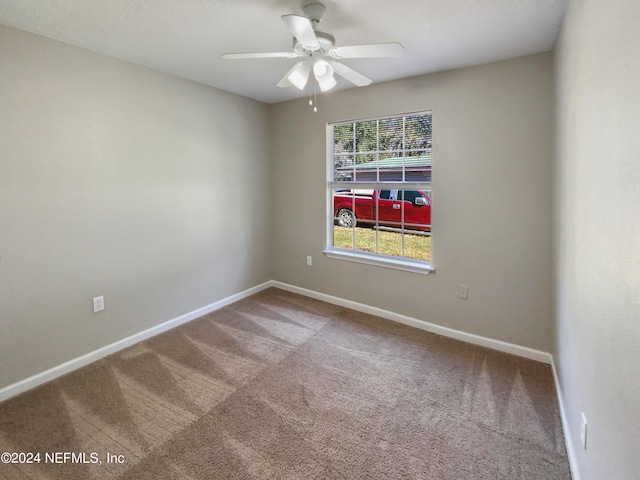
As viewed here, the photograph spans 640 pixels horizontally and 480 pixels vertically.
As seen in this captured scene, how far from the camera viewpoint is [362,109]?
10.8 feet

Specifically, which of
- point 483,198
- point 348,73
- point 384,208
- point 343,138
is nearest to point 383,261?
point 384,208

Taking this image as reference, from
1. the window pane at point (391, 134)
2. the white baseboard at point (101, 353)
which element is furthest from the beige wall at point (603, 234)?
the white baseboard at point (101, 353)

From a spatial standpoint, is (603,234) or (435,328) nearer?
(603,234)

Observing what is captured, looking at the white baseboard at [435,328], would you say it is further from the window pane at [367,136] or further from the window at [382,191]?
the window pane at [367,136]

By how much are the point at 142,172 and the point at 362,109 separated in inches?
85.6

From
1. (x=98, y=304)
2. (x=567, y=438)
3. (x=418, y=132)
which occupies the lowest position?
(x=567, y=438)

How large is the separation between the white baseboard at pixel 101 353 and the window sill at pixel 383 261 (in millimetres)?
1307

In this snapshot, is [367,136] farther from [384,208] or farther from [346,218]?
[346,218]

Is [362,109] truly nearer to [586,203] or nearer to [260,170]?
[260,170]

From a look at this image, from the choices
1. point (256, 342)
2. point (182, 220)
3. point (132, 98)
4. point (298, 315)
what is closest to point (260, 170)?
point (182, 220)

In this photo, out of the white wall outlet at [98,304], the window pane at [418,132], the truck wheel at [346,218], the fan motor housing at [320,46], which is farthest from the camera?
the truck wheel at [346,218]

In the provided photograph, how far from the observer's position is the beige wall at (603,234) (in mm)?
860

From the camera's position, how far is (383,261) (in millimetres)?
3305

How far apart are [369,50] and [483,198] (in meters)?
1.56
